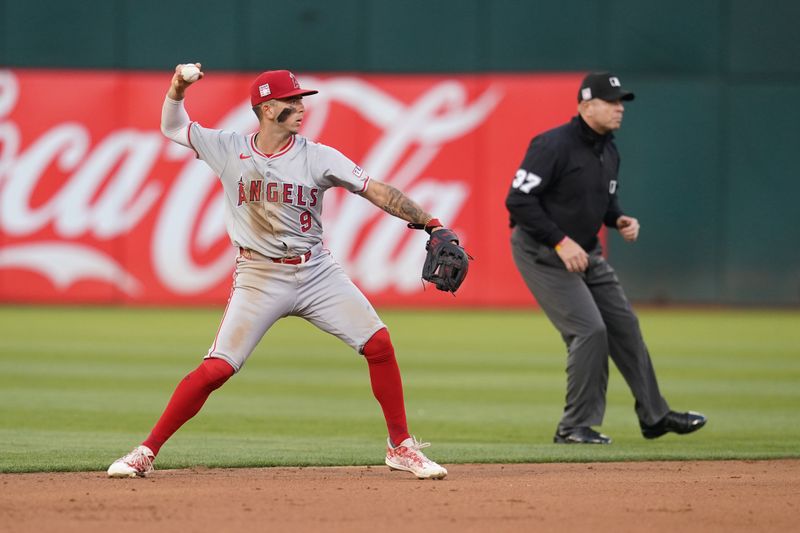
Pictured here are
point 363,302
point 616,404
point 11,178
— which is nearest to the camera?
point 363,302

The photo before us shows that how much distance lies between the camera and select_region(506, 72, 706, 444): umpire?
8461 millimetres

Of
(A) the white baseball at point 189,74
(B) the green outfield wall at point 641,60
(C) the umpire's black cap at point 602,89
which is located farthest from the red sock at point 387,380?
(B) the green outfield wall at point 641,60

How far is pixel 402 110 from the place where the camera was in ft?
68.6

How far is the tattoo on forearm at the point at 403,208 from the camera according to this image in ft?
21.9

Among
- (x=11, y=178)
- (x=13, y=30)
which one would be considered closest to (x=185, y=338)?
(x=11, y=178)

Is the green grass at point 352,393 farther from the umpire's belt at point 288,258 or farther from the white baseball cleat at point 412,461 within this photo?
the umpire's belt at point 288,258

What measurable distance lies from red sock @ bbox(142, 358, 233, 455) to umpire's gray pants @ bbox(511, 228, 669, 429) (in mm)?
2565

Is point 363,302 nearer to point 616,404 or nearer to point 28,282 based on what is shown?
point 616,404

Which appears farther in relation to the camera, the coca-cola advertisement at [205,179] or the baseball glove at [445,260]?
the coca-cola advertisement at [205,179]

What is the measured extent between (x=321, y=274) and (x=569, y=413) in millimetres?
2300

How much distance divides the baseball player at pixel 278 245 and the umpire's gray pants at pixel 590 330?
1800 millimetres

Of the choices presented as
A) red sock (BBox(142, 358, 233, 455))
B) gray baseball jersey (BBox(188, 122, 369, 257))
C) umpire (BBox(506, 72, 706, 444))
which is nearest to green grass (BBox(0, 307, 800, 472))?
umpire (BBox(506, 72, 706, 444))

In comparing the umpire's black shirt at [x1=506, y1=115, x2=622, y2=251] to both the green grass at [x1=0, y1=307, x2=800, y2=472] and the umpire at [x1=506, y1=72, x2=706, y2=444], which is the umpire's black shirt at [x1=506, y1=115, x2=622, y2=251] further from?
the green grass at [x1=0, y1=307, x2=800, y2=472]

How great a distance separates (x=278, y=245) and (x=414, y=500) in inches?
56.7
